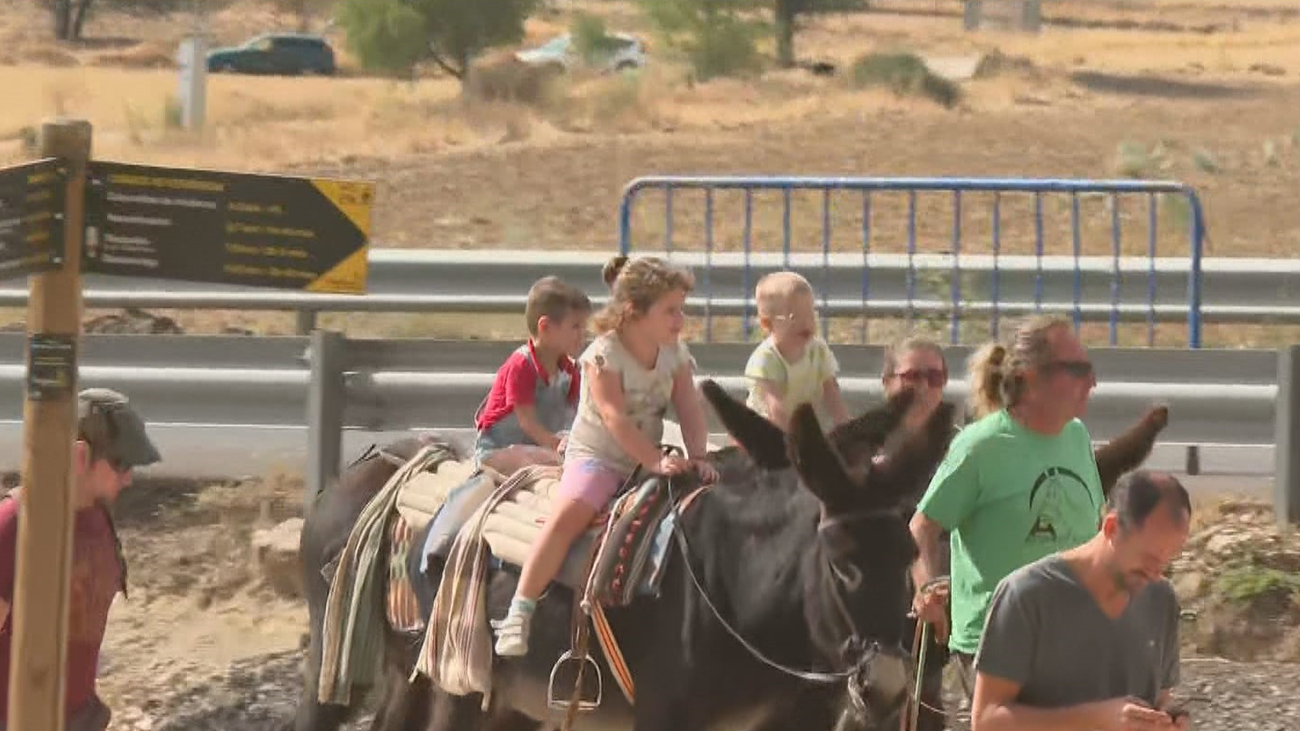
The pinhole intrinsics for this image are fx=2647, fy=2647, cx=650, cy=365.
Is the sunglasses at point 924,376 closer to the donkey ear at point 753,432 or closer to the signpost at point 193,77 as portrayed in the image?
the donkey ear at point 753,432

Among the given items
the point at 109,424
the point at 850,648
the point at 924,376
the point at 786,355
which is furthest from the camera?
the point at 786,355

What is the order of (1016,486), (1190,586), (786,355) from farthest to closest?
(1190,586) < (786,355) < (1016,486)

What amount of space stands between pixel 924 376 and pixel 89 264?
306cm

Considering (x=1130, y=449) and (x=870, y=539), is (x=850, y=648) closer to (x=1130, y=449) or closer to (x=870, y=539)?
(x=870, y=539)

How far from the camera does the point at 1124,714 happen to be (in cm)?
540

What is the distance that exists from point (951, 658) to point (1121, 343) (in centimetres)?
961

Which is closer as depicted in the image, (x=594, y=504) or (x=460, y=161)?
(x=594, y=504)

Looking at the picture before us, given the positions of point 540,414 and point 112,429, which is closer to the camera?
point 112,429

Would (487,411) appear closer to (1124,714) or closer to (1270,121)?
(1124,714)

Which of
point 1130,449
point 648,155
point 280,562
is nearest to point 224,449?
point 280,562

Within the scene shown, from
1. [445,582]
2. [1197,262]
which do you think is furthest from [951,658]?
[1197,262]

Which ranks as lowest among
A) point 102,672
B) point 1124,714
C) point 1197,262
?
point 102,672

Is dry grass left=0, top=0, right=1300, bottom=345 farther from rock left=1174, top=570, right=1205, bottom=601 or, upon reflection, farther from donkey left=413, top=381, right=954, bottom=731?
donkey left=413, top=381, right=954, bottom=731

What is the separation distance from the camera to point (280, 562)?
1213 centimetres
